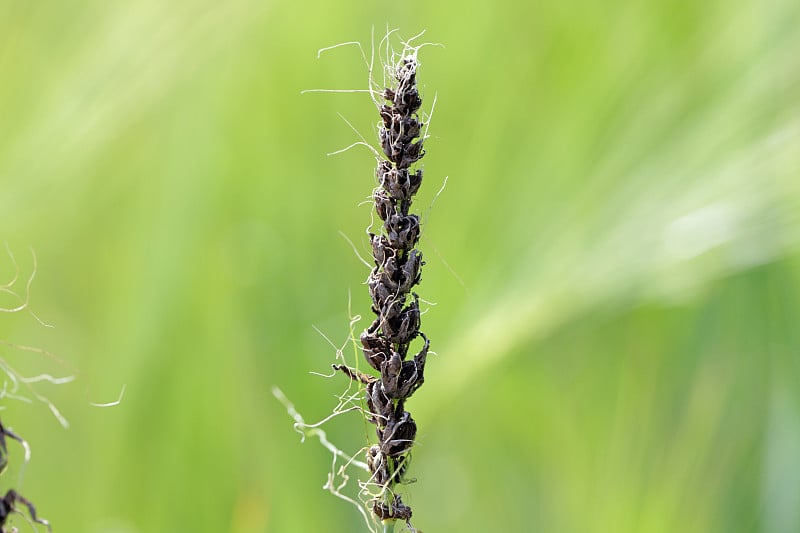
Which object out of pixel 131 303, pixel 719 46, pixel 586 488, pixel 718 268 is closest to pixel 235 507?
pixel 131 303

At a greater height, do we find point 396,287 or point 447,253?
point 447,253

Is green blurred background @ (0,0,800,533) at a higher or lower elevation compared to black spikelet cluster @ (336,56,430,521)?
higher

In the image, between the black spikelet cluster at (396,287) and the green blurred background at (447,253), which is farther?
the green blurred background at (447,253)

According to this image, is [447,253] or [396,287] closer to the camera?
[396,287]

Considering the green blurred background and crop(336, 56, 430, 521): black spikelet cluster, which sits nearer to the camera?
crop(336, 56, 430, 521): black spikelet cluster

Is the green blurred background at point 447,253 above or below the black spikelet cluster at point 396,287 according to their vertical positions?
above
